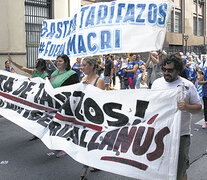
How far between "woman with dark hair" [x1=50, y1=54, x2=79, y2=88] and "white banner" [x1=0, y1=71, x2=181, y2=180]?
165mm

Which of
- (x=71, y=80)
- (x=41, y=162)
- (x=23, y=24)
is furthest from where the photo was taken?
(x=23, y=24)

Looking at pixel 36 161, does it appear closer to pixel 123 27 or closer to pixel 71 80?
pixel 71 80

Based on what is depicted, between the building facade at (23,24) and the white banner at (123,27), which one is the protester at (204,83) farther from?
the building facade at (23,24)

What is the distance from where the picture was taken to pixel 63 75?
500 centimetres

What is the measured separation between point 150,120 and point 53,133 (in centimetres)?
163

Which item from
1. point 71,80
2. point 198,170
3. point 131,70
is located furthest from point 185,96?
point 131,70

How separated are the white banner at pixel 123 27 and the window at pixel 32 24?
394 inches

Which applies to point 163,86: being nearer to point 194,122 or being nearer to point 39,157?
point 39,157

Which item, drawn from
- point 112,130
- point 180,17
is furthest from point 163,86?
point 180,17

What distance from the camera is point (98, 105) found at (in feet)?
12.7

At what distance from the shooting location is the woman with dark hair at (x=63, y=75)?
16.2ft

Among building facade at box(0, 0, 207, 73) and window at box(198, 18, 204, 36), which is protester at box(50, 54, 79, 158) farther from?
window at box(198, 18, 204, 36)

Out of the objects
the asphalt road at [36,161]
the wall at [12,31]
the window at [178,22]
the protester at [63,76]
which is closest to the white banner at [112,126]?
the protester at [63,76]

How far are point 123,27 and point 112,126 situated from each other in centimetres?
197
